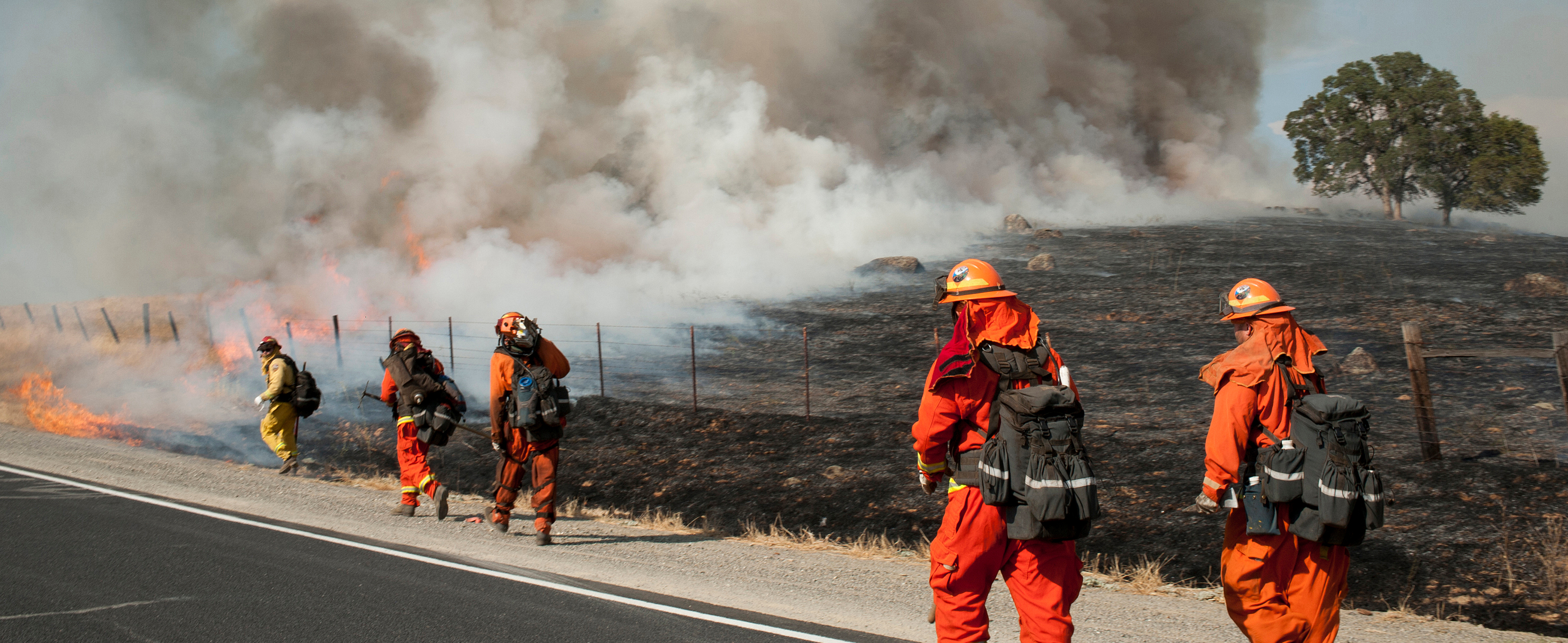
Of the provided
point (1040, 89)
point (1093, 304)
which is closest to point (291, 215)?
point (1093, 304)

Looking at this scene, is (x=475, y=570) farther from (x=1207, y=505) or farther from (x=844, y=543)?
(x=1207, y=505)

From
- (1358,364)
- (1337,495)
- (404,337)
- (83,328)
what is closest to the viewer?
(1337,495)

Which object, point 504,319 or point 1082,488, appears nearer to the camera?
point 1082,488

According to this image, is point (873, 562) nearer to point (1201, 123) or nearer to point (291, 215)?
point (291, 215)

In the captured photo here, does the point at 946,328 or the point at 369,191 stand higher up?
the point at 369,191

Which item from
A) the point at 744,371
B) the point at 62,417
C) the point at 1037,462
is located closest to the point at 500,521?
the point at 1037,462

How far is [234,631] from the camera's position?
4344mm

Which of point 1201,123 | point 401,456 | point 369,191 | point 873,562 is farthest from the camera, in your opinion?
point 1201,123

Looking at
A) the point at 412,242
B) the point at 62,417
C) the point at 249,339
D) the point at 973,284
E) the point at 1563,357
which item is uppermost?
the point at 412,242

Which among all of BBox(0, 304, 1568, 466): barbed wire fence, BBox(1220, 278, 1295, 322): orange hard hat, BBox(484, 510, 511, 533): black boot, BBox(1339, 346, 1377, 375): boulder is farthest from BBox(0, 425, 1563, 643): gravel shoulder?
BBox(1339, 346, 1377, 375): boulder

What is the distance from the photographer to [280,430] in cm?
984

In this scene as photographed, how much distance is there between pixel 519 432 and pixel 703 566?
1766 millimetres

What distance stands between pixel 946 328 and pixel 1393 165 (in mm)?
28680

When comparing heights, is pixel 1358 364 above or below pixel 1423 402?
below
